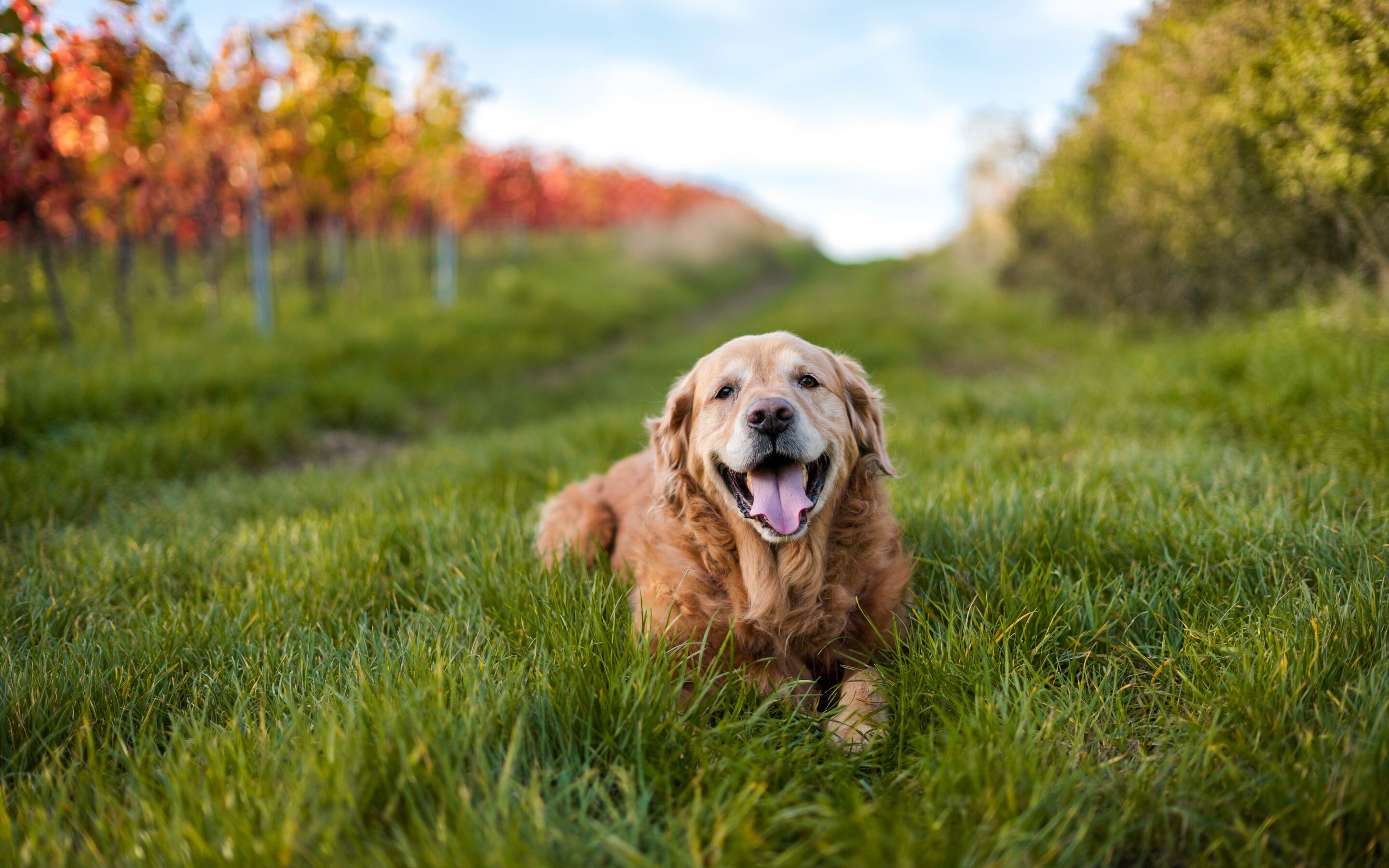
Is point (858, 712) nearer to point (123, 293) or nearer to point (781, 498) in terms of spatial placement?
point (781, 498)

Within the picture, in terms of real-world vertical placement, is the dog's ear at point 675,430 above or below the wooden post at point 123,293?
below

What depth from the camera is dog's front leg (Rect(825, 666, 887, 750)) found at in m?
1.84

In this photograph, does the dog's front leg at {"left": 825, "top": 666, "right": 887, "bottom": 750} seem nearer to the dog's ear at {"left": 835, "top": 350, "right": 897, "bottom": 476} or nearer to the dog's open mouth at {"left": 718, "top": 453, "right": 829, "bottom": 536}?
the dog's open mouth at {"left": 718, "top": 453, "right": 829, "bottom": 536}

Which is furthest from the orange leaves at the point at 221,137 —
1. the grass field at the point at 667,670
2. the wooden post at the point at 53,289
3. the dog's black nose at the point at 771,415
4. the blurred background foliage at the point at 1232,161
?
the blurred background foliage at the point at 1232,161

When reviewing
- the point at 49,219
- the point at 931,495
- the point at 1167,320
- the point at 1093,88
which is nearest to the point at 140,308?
the point at 49,219

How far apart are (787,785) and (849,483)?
3.79 ft

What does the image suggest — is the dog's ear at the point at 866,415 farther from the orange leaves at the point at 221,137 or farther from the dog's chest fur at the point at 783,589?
the orange leaves at the point at 221,137

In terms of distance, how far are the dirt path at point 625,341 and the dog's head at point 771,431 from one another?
251 inches

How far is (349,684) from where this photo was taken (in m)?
1.87

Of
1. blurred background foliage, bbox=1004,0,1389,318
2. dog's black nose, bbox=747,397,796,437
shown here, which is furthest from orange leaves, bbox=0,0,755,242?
blurred background foliage, bbox=1004,0,1389,318

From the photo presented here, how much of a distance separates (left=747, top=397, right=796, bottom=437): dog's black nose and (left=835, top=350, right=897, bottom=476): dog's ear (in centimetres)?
42

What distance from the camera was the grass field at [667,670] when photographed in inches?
55.2

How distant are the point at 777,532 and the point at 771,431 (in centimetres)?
31

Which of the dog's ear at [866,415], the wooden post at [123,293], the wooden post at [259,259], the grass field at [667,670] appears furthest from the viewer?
the wooden post at [259,259]
